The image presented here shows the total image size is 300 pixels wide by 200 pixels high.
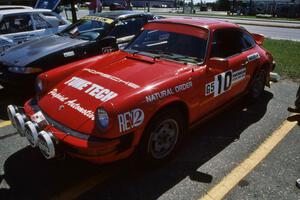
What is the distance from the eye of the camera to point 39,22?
26.9 ft

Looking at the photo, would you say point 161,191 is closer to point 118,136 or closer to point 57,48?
point 118,136

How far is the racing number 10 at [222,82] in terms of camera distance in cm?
428

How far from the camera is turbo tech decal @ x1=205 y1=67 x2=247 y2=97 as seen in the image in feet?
13.7

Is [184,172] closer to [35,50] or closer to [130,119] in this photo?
[130,119]

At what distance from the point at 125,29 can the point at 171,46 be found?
2.51 m

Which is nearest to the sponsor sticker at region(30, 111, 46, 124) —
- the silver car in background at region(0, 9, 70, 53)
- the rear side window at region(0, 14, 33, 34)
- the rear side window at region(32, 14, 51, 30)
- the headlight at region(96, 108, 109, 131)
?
the headlight at region(96, 108, 109, 131)

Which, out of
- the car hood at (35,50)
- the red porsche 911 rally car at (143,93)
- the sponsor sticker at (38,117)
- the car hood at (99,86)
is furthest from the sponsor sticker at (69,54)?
the sponsor sticker at (38,117)

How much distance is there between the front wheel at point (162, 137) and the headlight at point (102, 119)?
476 millimetres

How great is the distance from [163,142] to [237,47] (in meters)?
2.20

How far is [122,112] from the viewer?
3.09 metres

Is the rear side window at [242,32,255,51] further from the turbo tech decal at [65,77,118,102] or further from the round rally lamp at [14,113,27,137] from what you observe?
the round rally lamp at [14,113,27,137]

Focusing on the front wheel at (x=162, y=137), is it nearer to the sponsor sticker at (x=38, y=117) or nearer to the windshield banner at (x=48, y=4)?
the sponsor sticker at (x=38, y=117)

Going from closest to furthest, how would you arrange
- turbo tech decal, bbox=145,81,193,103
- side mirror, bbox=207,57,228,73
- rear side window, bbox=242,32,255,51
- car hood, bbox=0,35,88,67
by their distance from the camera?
turbo tech decal, bbox=145,81,193,103, side mirror, bbox=207,57,228,73, rear side window, bbox=242,32,255,51, car hood, bbox=0,35,88,67

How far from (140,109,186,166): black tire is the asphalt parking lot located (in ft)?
0.47
